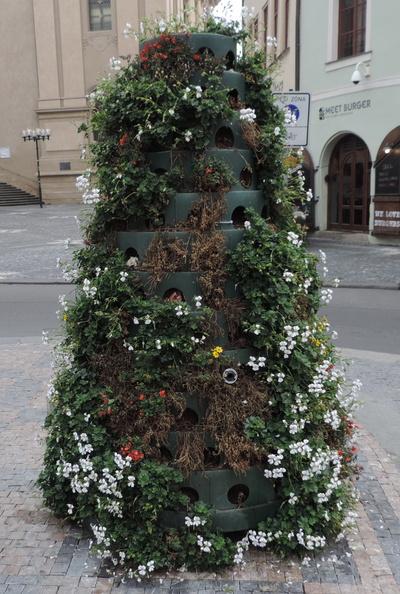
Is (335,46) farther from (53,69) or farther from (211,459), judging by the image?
(53,69)

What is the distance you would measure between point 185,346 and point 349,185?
16.8 m

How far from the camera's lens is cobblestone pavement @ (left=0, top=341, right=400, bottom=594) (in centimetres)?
330

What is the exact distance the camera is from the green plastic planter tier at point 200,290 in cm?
353

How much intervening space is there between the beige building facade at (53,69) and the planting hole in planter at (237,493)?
3120 cm

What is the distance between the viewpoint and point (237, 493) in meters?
3.66

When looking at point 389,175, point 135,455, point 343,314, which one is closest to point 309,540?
point 135,455

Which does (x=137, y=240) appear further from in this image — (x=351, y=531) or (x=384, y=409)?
(x=384, y=409)

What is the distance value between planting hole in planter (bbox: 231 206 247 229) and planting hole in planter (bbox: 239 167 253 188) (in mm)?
162

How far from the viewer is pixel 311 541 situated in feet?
11.4

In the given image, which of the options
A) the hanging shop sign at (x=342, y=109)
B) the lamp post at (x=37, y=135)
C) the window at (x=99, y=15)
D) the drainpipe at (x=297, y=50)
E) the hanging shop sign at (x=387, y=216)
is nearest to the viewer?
the hanging shop sign at (x=387, y=216)

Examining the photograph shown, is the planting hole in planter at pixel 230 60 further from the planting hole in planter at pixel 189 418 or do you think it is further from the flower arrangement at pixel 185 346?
the planting hole in planter at pixel 189 418

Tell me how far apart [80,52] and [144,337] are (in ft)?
111

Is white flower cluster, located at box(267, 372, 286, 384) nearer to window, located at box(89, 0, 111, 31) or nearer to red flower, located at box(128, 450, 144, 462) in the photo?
red flower, located at box(128, 450, 144, 462)

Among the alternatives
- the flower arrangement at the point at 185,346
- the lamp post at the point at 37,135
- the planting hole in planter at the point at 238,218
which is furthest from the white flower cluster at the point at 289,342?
the lamp post at the point at 37,135
